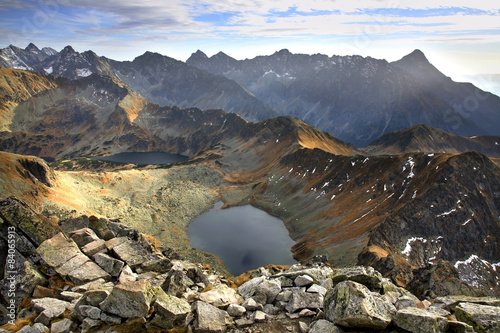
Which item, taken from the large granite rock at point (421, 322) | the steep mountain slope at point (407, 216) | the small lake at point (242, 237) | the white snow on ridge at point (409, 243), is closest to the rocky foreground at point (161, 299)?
the large granite rock at point (421, 322)

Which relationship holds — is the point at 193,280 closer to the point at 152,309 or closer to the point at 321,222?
the point at 152,309

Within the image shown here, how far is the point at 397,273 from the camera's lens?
5319 cm

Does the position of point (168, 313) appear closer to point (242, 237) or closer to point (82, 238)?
point (82, 238)

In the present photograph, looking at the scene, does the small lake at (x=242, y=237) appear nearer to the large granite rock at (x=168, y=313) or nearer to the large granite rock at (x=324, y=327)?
the large granite rock at (x=168, y=313)

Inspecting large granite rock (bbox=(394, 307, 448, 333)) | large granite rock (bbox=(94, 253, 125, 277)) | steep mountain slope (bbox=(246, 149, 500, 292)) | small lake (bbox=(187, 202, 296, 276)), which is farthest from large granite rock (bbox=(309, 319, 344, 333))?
small lake (bbox=(187, 202, 296, 276))

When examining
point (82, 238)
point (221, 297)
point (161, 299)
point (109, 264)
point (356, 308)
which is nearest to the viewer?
point (356, 308)

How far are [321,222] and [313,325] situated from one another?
84.9 metres

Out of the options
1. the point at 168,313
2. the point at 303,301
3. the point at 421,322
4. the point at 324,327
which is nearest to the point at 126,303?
the point at 168,313

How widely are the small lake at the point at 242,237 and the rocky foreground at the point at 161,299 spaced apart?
2150 inches

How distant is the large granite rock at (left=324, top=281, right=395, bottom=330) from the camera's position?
15977mm

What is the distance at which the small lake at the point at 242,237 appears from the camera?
8269 cm

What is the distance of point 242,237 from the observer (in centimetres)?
9838

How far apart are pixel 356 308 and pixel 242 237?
8409cm

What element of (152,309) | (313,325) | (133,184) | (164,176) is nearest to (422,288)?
(313,325)
